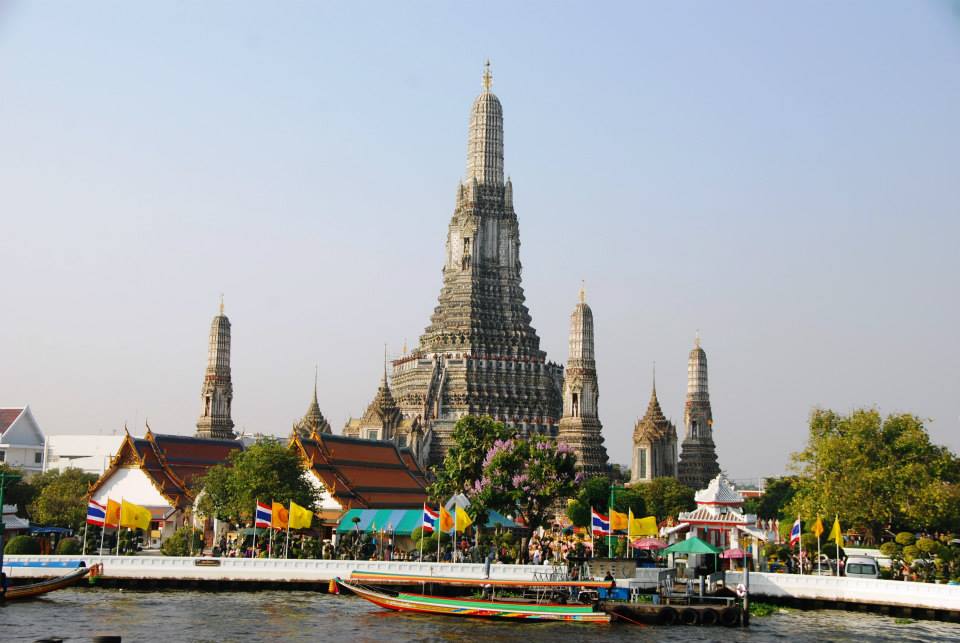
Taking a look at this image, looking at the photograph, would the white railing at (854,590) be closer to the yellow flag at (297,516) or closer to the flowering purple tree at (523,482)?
the flowering purple tree at (523,482)

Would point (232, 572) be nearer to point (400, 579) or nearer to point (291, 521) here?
point (291, 521)

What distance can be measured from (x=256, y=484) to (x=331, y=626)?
1882 centimetres

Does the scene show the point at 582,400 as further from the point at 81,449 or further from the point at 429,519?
the point at 81,449

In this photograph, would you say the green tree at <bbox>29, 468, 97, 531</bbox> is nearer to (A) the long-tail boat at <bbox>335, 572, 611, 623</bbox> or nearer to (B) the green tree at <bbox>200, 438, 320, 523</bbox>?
(B) the green tree at <bbox>200, 438, 320, 523</bbox>

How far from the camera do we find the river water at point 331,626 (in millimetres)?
40000

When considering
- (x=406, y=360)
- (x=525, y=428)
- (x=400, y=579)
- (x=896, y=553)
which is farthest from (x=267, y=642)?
(x=406, y=360)

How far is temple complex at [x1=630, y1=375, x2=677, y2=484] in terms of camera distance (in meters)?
104

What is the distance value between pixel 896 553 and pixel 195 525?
36.2 m

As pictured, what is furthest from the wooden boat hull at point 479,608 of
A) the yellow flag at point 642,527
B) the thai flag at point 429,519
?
the yellow flag at point 642,527

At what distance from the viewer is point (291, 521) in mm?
55219

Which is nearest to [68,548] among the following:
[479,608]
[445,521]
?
[445,521]

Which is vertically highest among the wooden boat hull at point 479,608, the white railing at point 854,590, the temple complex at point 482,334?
the temple complex at point 482,334

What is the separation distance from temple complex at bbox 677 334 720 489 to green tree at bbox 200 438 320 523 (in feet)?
161

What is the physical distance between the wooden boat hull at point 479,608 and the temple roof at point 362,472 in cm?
2139
